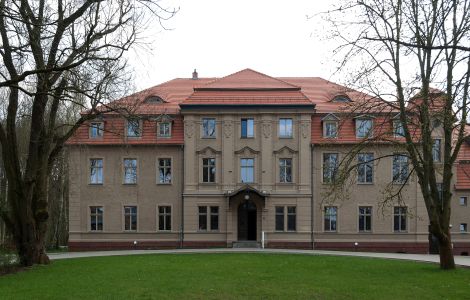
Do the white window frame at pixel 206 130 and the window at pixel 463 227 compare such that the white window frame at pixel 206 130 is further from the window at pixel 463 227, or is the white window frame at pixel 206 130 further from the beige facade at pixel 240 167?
the window at pixel 463 227

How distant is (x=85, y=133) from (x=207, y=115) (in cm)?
813

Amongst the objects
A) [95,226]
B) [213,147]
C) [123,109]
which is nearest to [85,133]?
[95,226]

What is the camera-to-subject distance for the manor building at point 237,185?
37438mm

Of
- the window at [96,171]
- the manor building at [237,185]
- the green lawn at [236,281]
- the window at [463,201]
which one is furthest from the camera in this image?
the window at [96,171]

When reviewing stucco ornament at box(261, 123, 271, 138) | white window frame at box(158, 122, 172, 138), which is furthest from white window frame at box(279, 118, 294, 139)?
white window frame at box(158, 122, 172, 138)

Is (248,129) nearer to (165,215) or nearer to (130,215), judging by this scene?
(165,215)

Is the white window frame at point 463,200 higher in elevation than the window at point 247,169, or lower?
lower

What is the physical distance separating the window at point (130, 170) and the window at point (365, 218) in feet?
48.4

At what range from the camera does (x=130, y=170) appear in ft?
127

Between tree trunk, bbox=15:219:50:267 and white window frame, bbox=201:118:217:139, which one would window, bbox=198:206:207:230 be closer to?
white window frame, bbox=201:118:217:139

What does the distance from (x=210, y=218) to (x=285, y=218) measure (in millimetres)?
4763

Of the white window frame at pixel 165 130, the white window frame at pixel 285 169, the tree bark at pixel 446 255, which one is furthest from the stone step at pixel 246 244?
the tree bark at pixel 446 255

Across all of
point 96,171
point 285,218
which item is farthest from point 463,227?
point 96,171

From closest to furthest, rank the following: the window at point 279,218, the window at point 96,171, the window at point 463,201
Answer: the window at point 279,218
the window at point 463,201
the window at point 96,171
